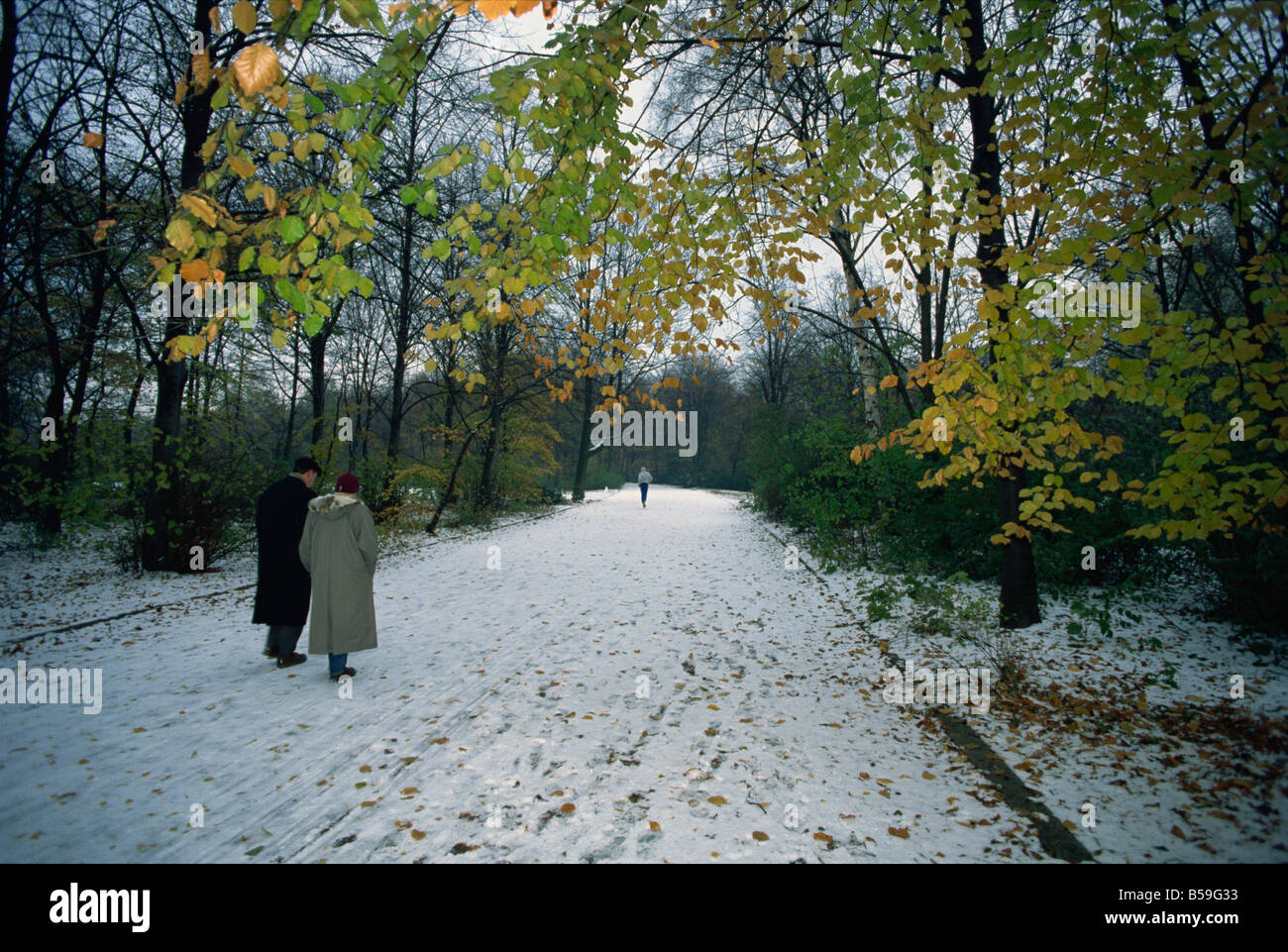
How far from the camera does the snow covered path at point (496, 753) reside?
2816mm

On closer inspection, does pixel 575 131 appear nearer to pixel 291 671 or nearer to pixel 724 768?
pixel 724 768

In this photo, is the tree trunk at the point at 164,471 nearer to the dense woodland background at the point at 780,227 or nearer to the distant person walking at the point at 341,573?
the dense woodland background at the point at 780,227

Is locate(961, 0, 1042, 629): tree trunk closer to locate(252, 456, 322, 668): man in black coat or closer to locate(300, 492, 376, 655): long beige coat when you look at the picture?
locate(300, 492, 376, 655): long beige coat

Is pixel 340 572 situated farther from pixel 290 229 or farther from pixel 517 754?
pixel 290 229

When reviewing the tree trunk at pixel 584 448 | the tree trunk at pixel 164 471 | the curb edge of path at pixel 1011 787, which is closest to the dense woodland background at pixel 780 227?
the tree trunk at pixel 164 471

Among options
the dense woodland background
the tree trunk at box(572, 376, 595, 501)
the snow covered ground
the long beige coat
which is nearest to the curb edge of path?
the snow covered ground

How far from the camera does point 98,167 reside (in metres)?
8.96

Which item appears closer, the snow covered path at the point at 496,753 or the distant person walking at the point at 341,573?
the snow covered path at the point at 496,753

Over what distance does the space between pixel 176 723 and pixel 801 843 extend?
4.29 meters

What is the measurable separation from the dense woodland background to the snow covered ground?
2.12 metres

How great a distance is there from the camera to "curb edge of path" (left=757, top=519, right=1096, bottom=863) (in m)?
2.74

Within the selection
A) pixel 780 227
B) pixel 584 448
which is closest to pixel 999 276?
pixel 780 227

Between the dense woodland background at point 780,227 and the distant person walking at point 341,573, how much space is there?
1.83 meters
